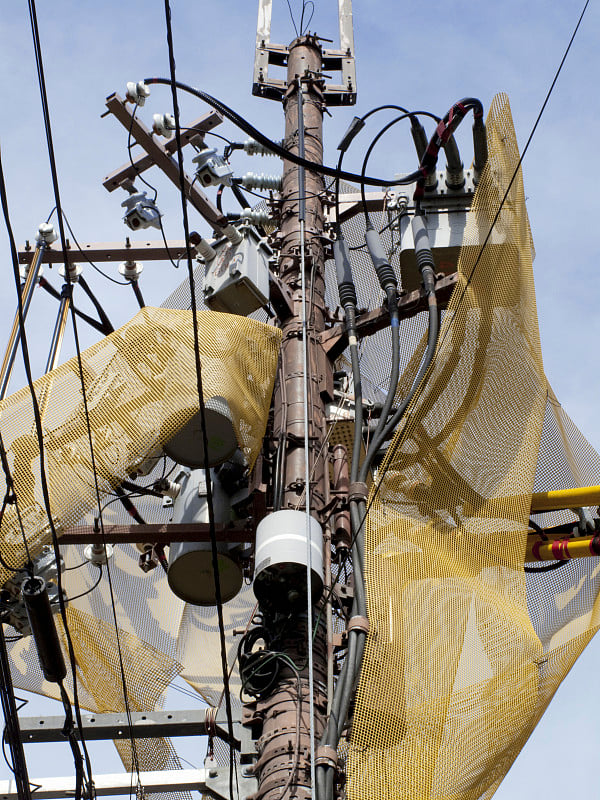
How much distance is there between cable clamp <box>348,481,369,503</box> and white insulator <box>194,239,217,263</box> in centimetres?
233

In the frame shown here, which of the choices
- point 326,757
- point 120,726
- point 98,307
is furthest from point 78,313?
point 326,757

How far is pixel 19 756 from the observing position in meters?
4.91

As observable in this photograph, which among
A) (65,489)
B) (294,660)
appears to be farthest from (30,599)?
(294,660)

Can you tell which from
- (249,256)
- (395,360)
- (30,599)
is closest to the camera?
(30,599)

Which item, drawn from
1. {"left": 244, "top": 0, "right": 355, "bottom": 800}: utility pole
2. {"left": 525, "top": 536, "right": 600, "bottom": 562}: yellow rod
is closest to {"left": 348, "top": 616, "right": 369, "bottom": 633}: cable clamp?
{"left": 244, "top": 0, "right": 355, "bottom": 800}: utility pole

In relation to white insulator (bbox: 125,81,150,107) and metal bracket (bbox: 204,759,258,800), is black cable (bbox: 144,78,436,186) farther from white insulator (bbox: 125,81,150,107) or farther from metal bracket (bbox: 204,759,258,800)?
metal bracket (bbox: 204,759,258,800)

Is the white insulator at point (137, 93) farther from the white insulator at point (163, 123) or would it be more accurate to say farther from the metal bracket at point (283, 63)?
the metal bracket at point (283, 63)

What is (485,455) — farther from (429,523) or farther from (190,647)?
(190,647)

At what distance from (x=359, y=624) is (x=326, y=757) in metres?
0.74

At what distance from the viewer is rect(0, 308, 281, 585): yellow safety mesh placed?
17.7 feet

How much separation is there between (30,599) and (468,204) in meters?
4.80

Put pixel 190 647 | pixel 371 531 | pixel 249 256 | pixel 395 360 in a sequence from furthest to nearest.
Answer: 1. pixel 190 647
2. pixel 249 256
3. pixel 395 360
4. pixel 371 531

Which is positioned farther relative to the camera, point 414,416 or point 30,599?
point 414,416

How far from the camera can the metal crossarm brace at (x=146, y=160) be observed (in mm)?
7957
